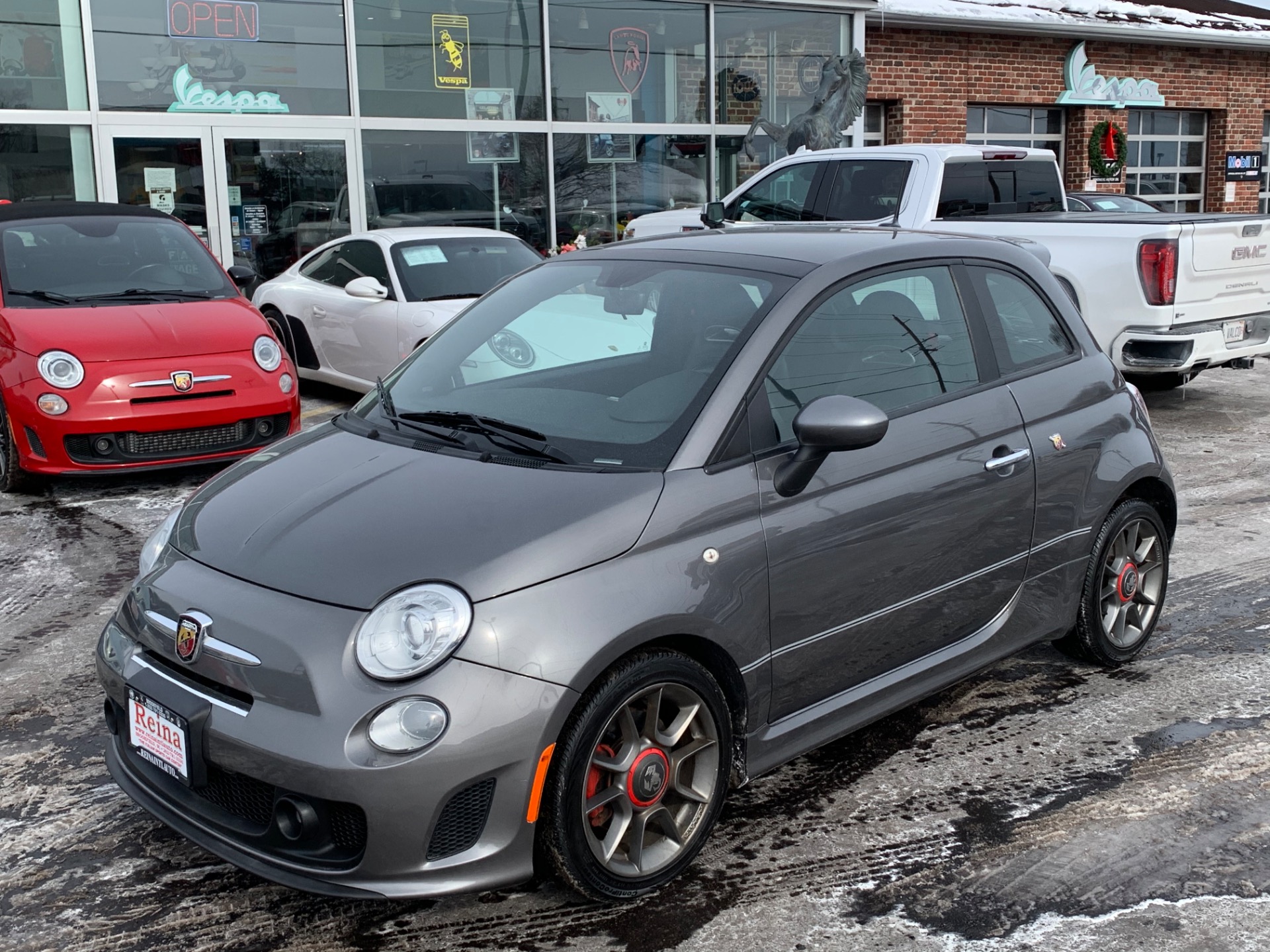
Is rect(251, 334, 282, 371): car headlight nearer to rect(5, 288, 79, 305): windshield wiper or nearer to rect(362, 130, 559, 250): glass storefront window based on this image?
rect(5, 288, 79, 305): windshield wiper

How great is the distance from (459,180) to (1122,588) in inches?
471

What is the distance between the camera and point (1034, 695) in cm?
449

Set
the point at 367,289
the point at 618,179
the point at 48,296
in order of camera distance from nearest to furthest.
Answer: the point at 48,296 < the point at 367,289 < the point at 618,179

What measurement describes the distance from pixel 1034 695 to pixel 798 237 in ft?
5.97

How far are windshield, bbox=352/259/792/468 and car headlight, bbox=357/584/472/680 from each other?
0.63 metres

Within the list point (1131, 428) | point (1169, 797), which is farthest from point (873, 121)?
point (1169, 797)

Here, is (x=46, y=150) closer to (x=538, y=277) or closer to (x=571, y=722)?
(x=538, y=277)

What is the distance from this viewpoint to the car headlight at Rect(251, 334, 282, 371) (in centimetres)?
769

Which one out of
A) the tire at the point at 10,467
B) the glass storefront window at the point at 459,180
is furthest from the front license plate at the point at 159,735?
the glass storefront window at the point at 459,180

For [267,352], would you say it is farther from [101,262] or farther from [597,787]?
[597,787]

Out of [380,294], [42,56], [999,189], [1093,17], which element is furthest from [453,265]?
[1093,17]

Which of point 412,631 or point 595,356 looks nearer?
point 412,631

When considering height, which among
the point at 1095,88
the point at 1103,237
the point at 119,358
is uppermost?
the point at 1095,88

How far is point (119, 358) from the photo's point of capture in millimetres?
7203
